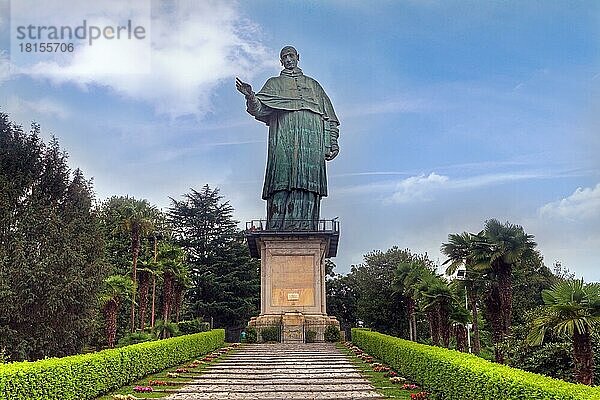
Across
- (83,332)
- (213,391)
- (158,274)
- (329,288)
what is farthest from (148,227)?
(329,288)

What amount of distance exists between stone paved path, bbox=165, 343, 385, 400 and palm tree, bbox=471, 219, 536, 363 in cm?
605

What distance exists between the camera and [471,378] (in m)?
10.1

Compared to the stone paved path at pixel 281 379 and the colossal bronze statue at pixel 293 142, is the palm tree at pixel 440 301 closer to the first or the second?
the stone paved path at pixel 281 379

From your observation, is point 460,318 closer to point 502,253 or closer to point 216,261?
point 502,253

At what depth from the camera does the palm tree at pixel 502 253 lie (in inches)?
886

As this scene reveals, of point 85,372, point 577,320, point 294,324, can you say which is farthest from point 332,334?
point 577,320

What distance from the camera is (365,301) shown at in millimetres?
50844

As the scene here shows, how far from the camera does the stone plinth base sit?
103 feet

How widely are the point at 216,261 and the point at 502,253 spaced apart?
37.4 m

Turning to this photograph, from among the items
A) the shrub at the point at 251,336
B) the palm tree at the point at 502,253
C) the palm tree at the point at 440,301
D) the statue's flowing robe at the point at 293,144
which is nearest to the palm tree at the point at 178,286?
the statue's flowing robe at the point at 293,144

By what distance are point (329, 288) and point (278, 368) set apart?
1758 inches

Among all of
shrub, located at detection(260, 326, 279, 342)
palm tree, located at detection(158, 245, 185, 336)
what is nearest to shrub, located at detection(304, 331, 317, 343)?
shrub, located at detection(260, 326, 279, 342)

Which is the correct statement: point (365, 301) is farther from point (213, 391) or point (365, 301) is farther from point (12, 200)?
point (213, 391)

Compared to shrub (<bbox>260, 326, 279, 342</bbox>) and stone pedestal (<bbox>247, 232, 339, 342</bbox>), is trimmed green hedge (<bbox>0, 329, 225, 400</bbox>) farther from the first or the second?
stone pedestal (<bbox>247, 232, 339, 342</bbox>)
